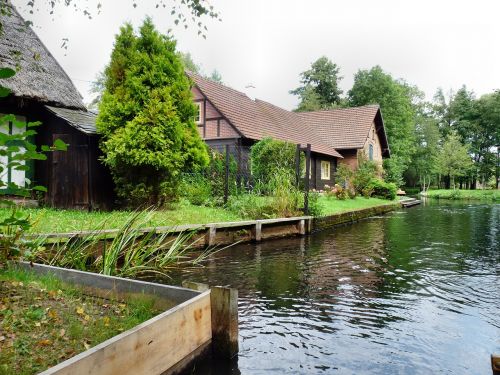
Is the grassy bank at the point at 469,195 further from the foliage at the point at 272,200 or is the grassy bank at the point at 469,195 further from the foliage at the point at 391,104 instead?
the foliage at the point at 272,200

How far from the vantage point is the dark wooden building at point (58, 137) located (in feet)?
35.8

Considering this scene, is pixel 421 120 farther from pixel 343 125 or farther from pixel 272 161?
pixel 272 161

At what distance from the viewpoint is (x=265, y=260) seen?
8727 mm

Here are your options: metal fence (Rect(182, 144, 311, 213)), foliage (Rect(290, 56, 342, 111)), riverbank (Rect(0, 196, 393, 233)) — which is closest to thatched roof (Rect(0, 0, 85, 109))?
riverbank (Rect(0, 196, 393, 233))

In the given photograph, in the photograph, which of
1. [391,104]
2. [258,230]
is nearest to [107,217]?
[258,230]

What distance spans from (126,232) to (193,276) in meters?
1.75

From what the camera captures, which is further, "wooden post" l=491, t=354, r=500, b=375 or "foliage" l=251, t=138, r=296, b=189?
"foliage" l=251, t=138, r=296, b=189

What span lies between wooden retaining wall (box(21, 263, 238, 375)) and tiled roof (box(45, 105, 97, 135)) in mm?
6627

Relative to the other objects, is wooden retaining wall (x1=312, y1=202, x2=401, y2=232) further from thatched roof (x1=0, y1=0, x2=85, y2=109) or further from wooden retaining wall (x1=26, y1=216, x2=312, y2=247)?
thatched roof (x1=0, y1=0, x2=85, y2=109)

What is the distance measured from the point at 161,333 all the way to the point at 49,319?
3.60 feet

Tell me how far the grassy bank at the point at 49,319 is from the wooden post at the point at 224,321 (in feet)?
2.04

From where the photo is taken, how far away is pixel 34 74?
1166cm

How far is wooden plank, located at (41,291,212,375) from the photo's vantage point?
2562mm

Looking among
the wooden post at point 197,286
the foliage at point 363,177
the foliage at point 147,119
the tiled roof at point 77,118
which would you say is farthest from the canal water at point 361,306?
the foliage at point 363,177
